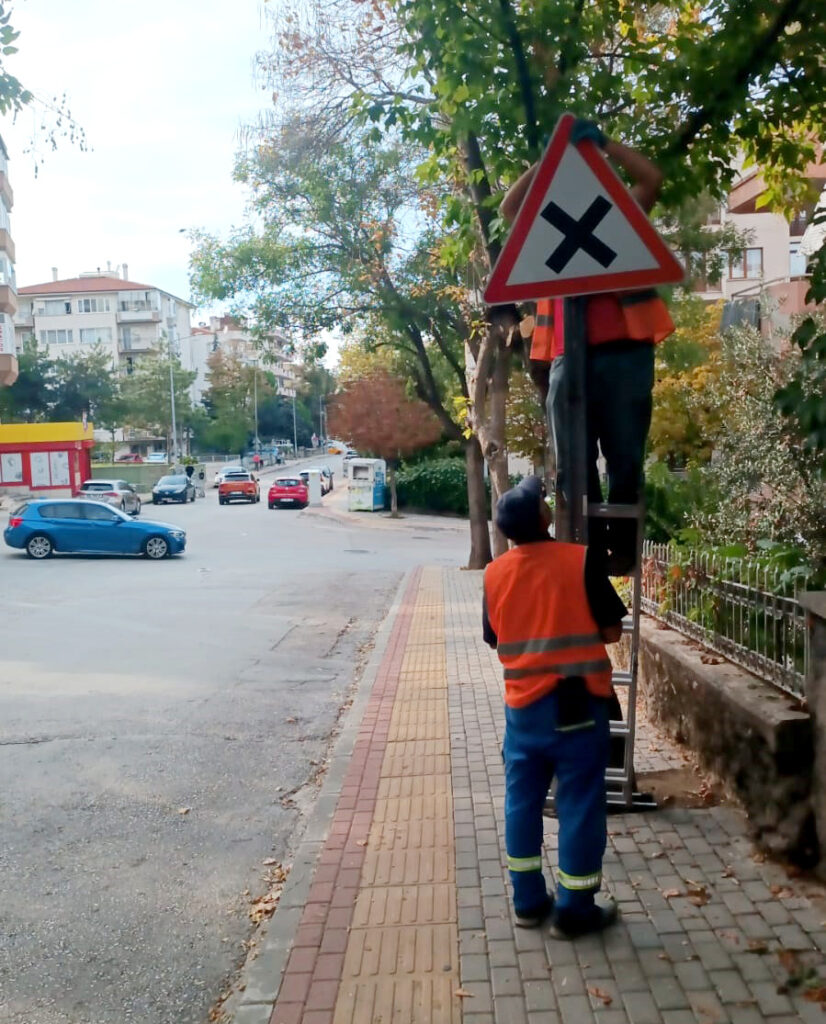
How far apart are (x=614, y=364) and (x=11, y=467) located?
49799mm

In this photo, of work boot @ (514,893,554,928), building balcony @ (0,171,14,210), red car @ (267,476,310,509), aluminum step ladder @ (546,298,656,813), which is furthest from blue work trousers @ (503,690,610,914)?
red car @ (267,476,310,509)

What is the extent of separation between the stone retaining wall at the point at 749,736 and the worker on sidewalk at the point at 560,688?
1041mm

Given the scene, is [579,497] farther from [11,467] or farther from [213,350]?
[213,350]

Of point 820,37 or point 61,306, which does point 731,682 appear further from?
point 61,306

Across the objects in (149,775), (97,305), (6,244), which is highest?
(97,305)

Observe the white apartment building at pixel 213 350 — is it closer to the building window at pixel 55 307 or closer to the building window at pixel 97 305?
the building window at pixel 97 305

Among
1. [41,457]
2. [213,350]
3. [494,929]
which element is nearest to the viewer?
[494,929]

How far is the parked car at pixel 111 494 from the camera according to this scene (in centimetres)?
4128

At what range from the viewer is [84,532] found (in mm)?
23375

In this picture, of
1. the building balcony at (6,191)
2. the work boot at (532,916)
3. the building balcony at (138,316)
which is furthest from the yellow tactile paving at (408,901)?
the building balcony at (138,316)

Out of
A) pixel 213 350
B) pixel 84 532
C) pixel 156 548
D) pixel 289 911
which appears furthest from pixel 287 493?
pixel 213 350

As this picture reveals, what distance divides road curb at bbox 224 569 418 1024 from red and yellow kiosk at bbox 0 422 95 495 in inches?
1751

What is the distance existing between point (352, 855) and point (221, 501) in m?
48.0

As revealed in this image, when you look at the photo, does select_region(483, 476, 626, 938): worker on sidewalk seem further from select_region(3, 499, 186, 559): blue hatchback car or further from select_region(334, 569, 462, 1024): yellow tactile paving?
select_region(3, 499, 186, 559): blue hatchback car
